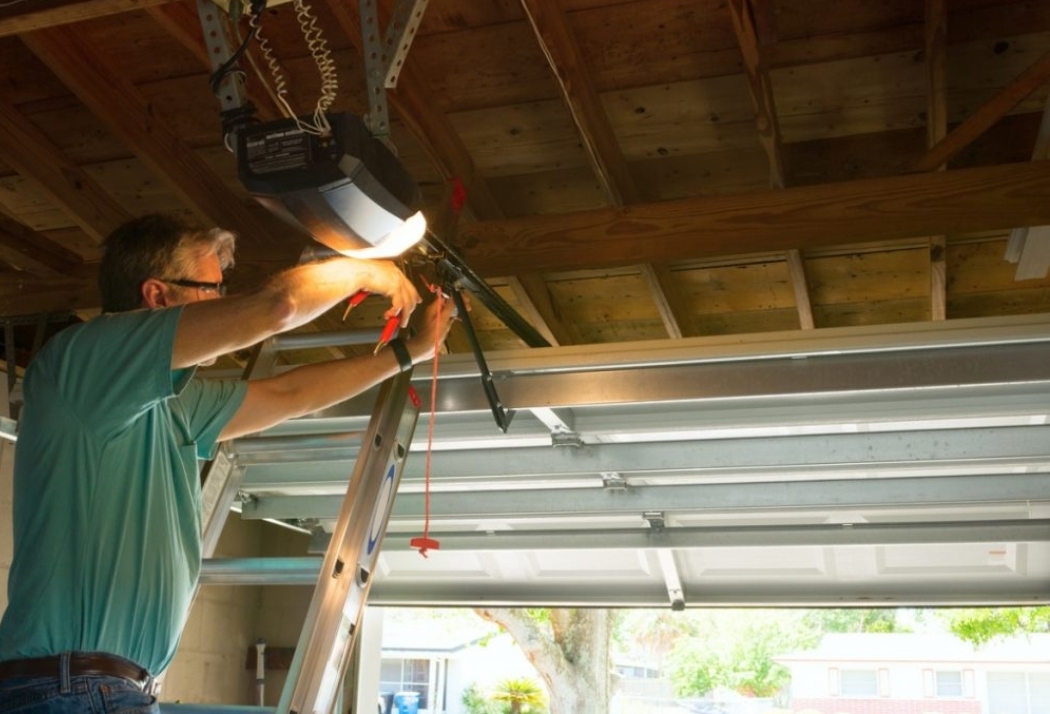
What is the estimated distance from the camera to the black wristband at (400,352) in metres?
2.34

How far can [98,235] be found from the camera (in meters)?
3.71

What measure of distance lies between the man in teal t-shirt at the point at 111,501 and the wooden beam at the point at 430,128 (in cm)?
126

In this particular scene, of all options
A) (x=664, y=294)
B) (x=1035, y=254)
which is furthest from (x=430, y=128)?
(x=1035, y=254)

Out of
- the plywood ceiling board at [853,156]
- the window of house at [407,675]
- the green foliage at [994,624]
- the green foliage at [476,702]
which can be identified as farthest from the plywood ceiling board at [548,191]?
the window of house at [407,675]

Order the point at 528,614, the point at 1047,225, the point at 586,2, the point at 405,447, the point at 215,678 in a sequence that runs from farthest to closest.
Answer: the point at 528,614 → the point at 215,678 → the point at 586,2 → the point at 1047,225 → the point at 405,447

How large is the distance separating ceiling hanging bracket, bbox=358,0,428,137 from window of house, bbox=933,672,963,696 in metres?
17.0

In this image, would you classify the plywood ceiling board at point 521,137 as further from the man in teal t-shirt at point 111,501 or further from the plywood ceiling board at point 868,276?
the man in teal t-shirt at point 111,501

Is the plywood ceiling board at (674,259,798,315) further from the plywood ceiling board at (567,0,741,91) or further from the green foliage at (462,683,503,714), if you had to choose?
the green foliage at (462,683,503,714)

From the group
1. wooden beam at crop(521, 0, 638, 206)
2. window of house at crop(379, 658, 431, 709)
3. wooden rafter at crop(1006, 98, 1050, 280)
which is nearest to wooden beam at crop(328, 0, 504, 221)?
wooden beam at crop(521, 0, 638, 206)

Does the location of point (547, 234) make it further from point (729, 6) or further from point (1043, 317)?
point (1043, 317)

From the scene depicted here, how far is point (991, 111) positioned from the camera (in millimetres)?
2680

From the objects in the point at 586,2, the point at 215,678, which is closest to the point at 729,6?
the point at 586,2

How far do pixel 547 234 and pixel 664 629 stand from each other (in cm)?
2142

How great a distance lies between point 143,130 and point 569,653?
1045cm
